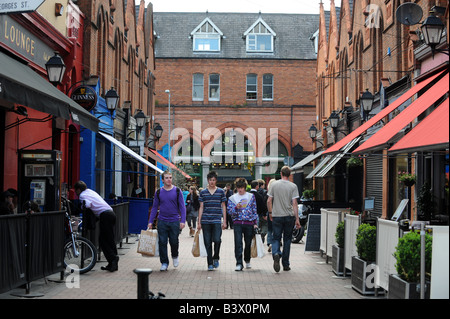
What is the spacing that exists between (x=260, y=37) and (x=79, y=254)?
4074 centimetres

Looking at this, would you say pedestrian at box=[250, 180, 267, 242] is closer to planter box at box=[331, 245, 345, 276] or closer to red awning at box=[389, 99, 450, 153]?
planter box at box=[331, 245, 345, 276]

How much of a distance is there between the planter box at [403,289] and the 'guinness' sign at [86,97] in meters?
12.1

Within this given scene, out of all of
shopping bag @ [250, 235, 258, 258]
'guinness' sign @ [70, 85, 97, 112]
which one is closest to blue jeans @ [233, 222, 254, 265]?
shopping bag @ [250, 235, 258, 258]

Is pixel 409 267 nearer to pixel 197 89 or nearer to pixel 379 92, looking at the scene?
pixel 379 92

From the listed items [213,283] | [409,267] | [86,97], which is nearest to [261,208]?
[213,283]

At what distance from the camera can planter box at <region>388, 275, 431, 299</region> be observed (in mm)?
7105

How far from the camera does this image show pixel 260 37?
50.5 metres

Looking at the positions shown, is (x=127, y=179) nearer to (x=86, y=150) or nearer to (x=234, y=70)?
(x=86, y=150)

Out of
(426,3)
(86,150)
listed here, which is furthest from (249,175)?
(426,3)

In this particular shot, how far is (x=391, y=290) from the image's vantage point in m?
7.74

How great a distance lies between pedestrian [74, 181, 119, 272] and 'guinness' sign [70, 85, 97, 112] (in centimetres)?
619

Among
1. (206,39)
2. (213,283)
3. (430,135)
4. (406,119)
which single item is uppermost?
(206,39)
